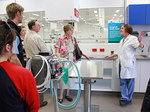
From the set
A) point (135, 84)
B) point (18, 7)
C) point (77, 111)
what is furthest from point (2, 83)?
point (135, 84)

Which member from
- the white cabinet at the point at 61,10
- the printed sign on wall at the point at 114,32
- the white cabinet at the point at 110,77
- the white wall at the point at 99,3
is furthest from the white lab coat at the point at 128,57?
the white wall at the point at 99,3

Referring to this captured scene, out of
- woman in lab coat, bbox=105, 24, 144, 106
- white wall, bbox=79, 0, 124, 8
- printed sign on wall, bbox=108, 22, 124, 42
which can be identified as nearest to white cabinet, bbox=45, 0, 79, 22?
woman in lab coat, bbox=105, 24, 144, 106

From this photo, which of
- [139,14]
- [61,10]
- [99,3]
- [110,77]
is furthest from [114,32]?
[61,10]

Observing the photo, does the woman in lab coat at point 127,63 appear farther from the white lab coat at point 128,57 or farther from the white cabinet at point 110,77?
the white cabinet at point 110,77

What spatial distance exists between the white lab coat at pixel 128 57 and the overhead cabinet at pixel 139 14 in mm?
808

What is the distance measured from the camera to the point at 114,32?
3721mm

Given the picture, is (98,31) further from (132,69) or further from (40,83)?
(40,83)

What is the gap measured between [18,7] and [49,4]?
99cm

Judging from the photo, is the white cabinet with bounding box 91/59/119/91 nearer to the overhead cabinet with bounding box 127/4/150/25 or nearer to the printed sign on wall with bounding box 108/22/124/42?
the printed sign on wall with bounding box 108/22/124/42

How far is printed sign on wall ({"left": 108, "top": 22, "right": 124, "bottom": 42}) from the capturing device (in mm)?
3691

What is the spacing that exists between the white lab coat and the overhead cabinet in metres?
0.81

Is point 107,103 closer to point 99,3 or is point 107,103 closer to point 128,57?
point 128,57

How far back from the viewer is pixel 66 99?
3113mm

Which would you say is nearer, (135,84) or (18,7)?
(18,7)
